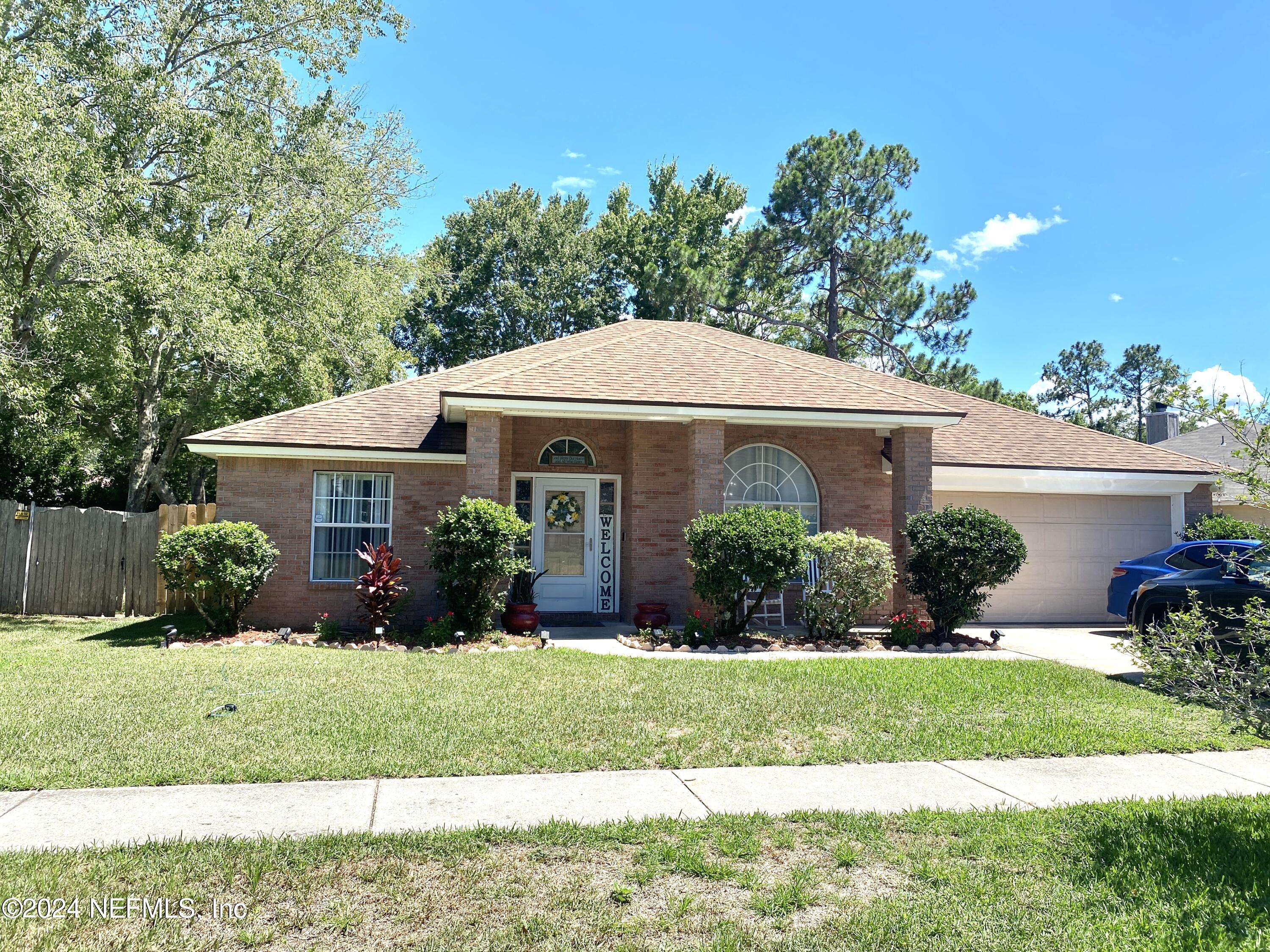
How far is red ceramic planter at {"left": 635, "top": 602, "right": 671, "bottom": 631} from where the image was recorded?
41.5ft

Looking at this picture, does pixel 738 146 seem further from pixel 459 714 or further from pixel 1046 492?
pixel 459 714

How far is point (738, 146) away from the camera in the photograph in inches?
1086

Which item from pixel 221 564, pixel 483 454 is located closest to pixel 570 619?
pixel 483 454

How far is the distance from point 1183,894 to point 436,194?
78.1ft

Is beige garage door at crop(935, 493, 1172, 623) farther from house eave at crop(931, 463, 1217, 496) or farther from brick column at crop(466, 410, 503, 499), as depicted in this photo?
brick column at crop(466, 410, 503, 499)

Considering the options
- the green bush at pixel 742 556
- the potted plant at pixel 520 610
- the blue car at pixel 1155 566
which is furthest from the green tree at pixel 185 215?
the blue car at pixel 1155 566

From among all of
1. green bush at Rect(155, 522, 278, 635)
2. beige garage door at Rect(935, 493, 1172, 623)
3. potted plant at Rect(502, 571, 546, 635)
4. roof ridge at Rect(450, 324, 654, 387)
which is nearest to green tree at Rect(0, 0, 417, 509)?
green bush at Rect(155, 522, 278, 635)

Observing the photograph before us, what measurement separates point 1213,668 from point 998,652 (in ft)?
23.7

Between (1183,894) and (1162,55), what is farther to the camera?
(1162,55)

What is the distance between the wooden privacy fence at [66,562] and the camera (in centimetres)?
1477

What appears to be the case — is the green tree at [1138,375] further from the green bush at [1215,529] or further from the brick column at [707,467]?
the brick column at [707,467]

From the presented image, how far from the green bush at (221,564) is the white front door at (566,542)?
14.1ft

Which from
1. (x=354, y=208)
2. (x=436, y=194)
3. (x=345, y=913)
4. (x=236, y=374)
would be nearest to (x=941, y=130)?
(x=436, y=194)

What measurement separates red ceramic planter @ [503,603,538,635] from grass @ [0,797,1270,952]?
303 inches
